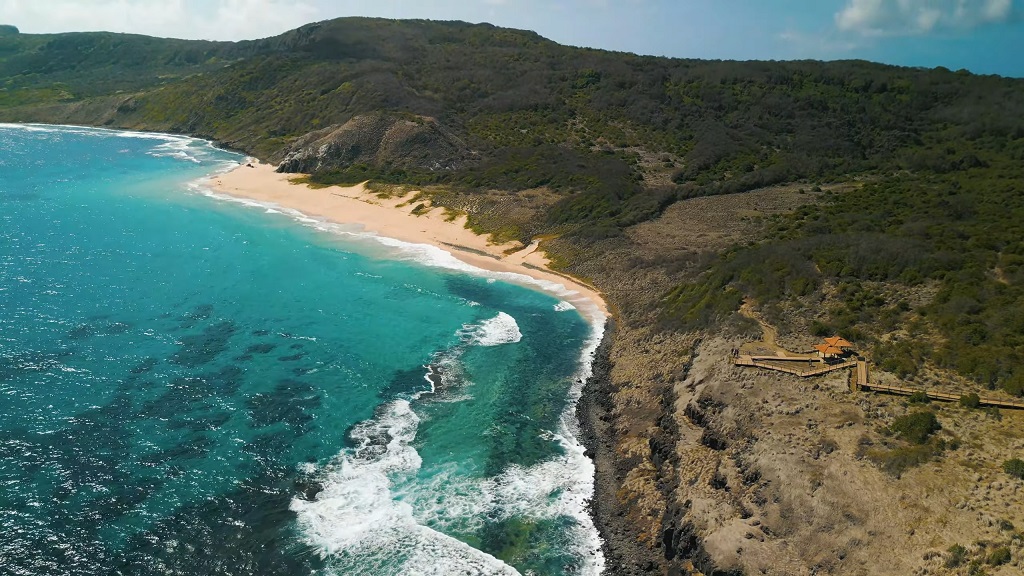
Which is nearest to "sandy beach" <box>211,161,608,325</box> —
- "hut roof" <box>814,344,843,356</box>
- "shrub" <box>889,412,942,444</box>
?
"hut roof" <box>814,344,843,356</box>

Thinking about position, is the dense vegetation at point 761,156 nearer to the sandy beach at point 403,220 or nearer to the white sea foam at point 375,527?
the sandy beach at point 403,220

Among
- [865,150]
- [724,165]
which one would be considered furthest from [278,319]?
[865,150]

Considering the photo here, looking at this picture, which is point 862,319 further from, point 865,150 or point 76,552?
point 865,150

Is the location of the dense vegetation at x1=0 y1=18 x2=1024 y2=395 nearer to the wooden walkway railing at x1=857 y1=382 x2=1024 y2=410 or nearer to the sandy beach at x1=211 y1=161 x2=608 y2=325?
the wooden walkway railing at x1=857 y1=382 x2=1024 y2=410

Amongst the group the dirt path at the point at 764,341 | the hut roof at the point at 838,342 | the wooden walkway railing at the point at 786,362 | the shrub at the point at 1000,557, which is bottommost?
the shrub at the point at 1000,557

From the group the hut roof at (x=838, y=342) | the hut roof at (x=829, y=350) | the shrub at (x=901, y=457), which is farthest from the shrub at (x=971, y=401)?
the hut roof at (x=838, y=342)
